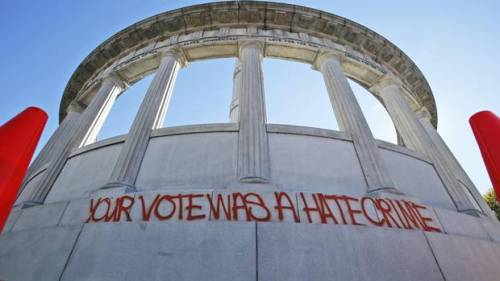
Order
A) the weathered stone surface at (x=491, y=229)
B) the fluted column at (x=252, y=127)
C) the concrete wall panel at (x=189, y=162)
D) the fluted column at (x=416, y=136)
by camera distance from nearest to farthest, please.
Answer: the fluted column at (x=252, y=127) < the concrete wall panel at (x=189, y=162) < the weathered stone surface at (x=491, y=229) < the fluted column at (x=416, y=136)

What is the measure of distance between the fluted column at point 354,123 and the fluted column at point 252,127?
10.3 feet

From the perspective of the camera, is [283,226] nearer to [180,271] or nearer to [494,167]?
[180,271]

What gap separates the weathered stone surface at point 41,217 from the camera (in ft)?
23.2

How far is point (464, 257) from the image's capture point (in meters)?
6.74

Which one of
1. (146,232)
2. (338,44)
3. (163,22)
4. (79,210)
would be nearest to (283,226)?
(146,232)

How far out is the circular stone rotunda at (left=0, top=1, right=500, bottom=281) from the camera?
5797 mm

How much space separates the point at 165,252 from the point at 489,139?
6.88 m

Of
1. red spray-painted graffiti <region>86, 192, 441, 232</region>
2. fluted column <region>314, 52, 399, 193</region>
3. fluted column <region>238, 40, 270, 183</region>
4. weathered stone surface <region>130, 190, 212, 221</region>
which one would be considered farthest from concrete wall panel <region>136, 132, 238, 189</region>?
fluted column <region>314, 52, 399, 193</region>

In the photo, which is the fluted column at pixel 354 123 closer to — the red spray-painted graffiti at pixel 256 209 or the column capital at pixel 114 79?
the red spray-painted graffiti at pixel 256 209

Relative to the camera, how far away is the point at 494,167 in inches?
188

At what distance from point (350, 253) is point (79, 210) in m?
6.84

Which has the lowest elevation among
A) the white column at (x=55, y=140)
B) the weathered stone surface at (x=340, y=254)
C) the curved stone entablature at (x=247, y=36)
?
the weathered stone surface at (x=340, y=254)

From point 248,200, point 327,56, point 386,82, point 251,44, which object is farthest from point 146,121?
point 386,82

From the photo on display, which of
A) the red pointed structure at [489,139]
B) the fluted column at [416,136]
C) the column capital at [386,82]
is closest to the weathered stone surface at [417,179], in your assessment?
the fluted column at [416,136]
